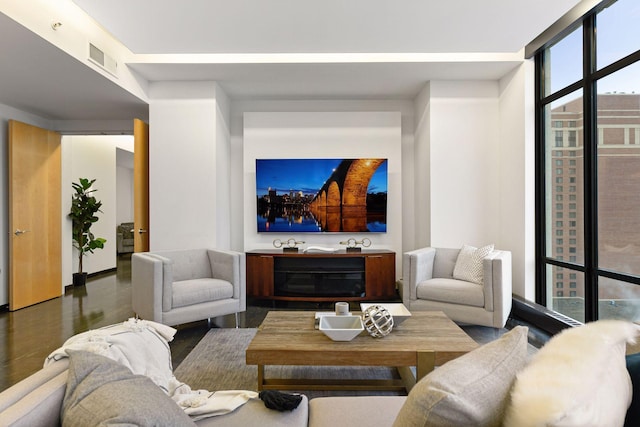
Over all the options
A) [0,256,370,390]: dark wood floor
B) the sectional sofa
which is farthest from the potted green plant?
the sectional sofa

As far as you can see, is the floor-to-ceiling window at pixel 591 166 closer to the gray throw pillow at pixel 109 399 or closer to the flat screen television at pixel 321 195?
the flat screen television at pixel 321 195

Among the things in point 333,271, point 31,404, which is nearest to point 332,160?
point 333,271

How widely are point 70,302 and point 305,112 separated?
3.95 m

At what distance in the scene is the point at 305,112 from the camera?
496cm

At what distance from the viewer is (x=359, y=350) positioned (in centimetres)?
Answer: 200

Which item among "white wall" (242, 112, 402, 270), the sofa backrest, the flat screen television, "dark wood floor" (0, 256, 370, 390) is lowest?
"dark wood floor" (0, 256, 370, 390)

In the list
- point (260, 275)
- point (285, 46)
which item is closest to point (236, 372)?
point (260, 275)

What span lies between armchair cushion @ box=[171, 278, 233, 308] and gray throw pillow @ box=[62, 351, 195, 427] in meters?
2.41

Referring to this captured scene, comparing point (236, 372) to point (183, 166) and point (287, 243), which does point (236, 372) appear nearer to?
point (287, 243)

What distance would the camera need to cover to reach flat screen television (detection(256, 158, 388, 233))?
16.0 feet

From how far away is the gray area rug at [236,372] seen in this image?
2396mm

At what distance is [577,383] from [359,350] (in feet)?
4.53

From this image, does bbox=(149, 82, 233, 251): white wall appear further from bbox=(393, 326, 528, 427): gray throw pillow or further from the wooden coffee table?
bbox=(393, 326, 528, 427): gray throw pillow

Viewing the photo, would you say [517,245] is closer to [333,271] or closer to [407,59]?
[333,271]
